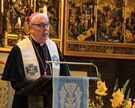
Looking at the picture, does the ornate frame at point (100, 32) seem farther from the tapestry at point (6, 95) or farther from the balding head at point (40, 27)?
the balding head at point (40, 27)

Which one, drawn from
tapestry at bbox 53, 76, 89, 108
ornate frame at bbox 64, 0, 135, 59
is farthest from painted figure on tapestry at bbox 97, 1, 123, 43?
tapestry at bbox 53, 76, 89, 108

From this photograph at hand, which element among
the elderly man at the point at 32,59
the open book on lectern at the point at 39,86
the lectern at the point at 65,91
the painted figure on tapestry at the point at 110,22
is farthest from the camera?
the painted figure on tapestry at the point at 110,22

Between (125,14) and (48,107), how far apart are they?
5727 mm

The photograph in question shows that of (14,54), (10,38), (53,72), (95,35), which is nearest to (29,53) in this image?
(14,54)

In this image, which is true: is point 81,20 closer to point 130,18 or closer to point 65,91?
point 130,18

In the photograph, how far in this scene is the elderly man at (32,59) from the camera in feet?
12.8

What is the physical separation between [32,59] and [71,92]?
66 cm

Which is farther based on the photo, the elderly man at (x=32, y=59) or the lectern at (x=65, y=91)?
the elderly man at (x=32, y=59)

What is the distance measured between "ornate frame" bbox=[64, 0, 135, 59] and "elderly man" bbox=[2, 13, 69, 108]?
4305mm

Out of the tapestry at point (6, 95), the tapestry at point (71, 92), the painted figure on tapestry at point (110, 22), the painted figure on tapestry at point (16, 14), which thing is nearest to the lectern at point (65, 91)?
the tapestry at point (71, 92)

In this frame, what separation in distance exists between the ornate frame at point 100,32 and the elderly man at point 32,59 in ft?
14.1

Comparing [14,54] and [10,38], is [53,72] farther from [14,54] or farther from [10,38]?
[10,38]

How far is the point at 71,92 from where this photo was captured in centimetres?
373

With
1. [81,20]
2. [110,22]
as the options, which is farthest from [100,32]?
[81,20]
